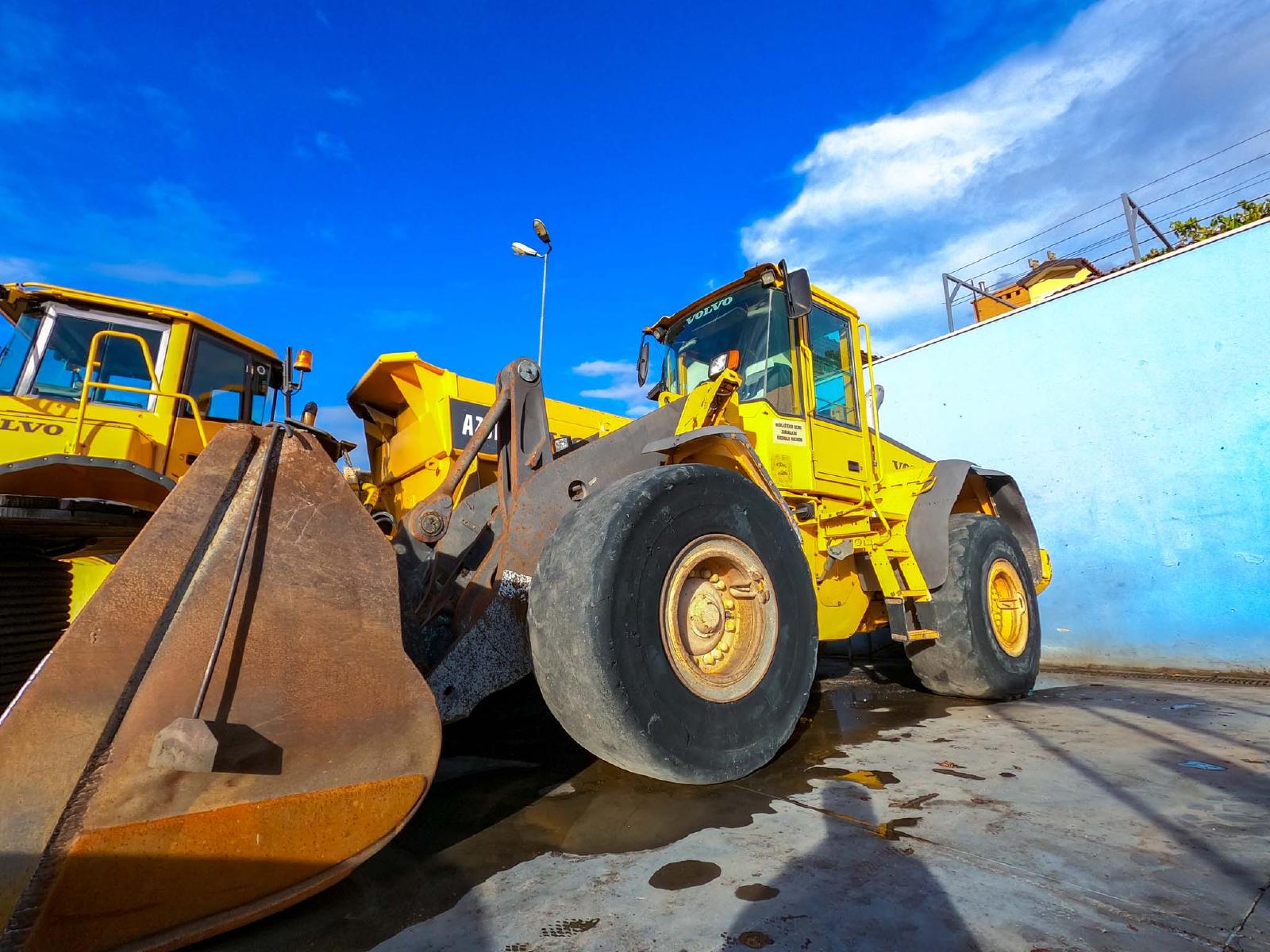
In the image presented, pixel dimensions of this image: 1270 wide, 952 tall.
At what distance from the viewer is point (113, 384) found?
4.74 metres

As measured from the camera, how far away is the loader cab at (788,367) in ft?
15.8

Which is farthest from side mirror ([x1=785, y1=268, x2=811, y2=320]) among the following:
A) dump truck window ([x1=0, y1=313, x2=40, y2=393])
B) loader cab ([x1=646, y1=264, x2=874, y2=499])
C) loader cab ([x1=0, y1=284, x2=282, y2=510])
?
dump truck window ([x1=0, y1=313, x2=40, y2=393])

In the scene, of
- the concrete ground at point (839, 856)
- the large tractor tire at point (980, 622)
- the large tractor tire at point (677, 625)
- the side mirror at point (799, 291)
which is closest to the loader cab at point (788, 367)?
the side mirror at point (799, 291)

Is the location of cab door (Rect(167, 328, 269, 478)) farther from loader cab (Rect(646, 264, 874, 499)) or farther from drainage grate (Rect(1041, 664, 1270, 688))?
drainage grate (Rect(1041, 664, 1270, 688))

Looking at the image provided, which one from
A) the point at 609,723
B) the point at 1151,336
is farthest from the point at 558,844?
the point at 1151,336

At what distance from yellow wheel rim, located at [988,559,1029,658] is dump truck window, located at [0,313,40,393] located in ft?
26.2

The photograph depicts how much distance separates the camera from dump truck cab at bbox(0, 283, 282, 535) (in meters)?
4.14

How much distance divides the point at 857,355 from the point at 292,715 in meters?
5.31

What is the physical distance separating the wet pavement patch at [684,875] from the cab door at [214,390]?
15.1 ft

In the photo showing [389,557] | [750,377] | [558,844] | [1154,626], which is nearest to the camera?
[389,557]

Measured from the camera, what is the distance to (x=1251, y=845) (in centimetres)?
231

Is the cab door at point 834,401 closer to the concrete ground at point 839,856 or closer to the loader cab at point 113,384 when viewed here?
the concrete ground at point 839,856

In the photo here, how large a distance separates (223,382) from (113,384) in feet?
3.19

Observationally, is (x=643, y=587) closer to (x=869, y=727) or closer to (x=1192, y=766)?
(x=869, y=727)
